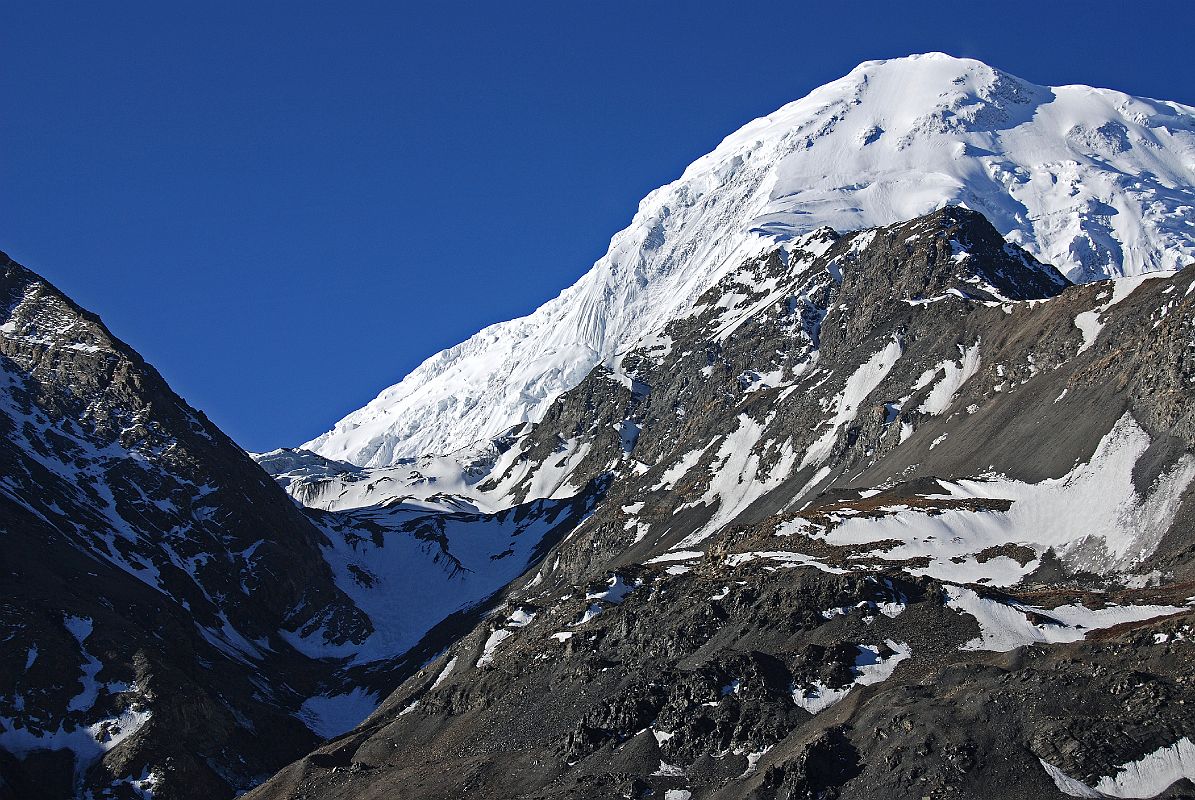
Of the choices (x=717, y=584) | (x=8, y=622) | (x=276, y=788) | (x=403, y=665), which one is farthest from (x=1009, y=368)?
(x=8, y=622)

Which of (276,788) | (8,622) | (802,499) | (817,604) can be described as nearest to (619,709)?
(817,604)

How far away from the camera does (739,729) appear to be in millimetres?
88938

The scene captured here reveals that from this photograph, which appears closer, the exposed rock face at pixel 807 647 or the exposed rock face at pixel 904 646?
the exposed rock face at pixel 904 646

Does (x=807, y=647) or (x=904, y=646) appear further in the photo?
(x=807, y=647)

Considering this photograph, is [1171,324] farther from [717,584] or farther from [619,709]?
[619,709]

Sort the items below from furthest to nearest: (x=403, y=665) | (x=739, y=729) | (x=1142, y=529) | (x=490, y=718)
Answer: (x=403, y=665), (x=1142, y=529), (x=490, y=718), (x=739, y=729)

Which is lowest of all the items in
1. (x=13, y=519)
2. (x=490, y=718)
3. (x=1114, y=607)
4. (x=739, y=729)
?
(x=1114, y=607)

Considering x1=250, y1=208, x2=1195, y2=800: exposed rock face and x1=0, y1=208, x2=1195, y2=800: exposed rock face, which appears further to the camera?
x1=0, y1=208, x2=1195, y2=800: exposed rock face

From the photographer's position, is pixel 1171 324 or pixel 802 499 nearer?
pixel 1171 324

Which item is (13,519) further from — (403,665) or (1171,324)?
(1171,324)

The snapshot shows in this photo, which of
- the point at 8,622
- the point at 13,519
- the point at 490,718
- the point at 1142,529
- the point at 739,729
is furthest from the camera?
the point at 13,519

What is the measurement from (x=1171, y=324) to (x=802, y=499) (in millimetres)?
60575

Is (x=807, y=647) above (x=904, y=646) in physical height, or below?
above

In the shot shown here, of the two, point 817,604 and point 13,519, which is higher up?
point 13,519
